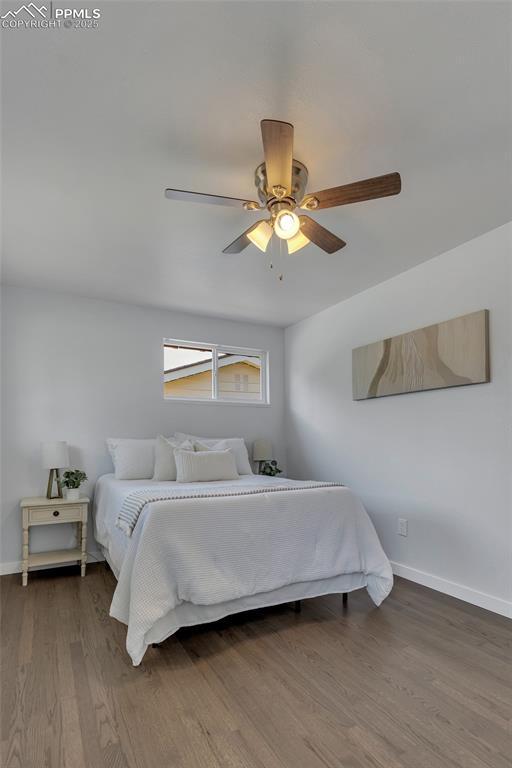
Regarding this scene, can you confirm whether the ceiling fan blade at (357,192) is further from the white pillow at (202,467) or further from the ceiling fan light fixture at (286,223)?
the white pillow at (202,467)

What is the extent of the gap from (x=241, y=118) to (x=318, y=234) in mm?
664

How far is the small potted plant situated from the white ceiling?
1.77 m

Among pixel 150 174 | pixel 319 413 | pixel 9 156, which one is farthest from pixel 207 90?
pixel 319 413

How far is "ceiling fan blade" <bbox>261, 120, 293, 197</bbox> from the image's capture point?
1.61 metres

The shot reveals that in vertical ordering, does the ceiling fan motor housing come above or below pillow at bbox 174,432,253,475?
above

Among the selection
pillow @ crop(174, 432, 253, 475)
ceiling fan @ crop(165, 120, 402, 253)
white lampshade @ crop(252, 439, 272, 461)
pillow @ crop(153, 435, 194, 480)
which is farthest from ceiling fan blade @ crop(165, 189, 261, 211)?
white lampshade @ crop(252, 439, 272, 461)

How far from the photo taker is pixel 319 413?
4.58m

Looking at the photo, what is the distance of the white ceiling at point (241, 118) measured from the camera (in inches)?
57.1

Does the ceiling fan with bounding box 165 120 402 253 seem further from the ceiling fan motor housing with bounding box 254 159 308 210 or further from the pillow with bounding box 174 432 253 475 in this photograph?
the pillow with bounding box 174 432 253 475

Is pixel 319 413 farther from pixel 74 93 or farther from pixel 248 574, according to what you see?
pixel 74 93

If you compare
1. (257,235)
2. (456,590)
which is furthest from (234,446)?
(257,235)

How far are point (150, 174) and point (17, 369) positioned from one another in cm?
239

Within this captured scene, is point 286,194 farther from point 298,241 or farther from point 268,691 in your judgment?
point 268,691

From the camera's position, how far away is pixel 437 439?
321cm
